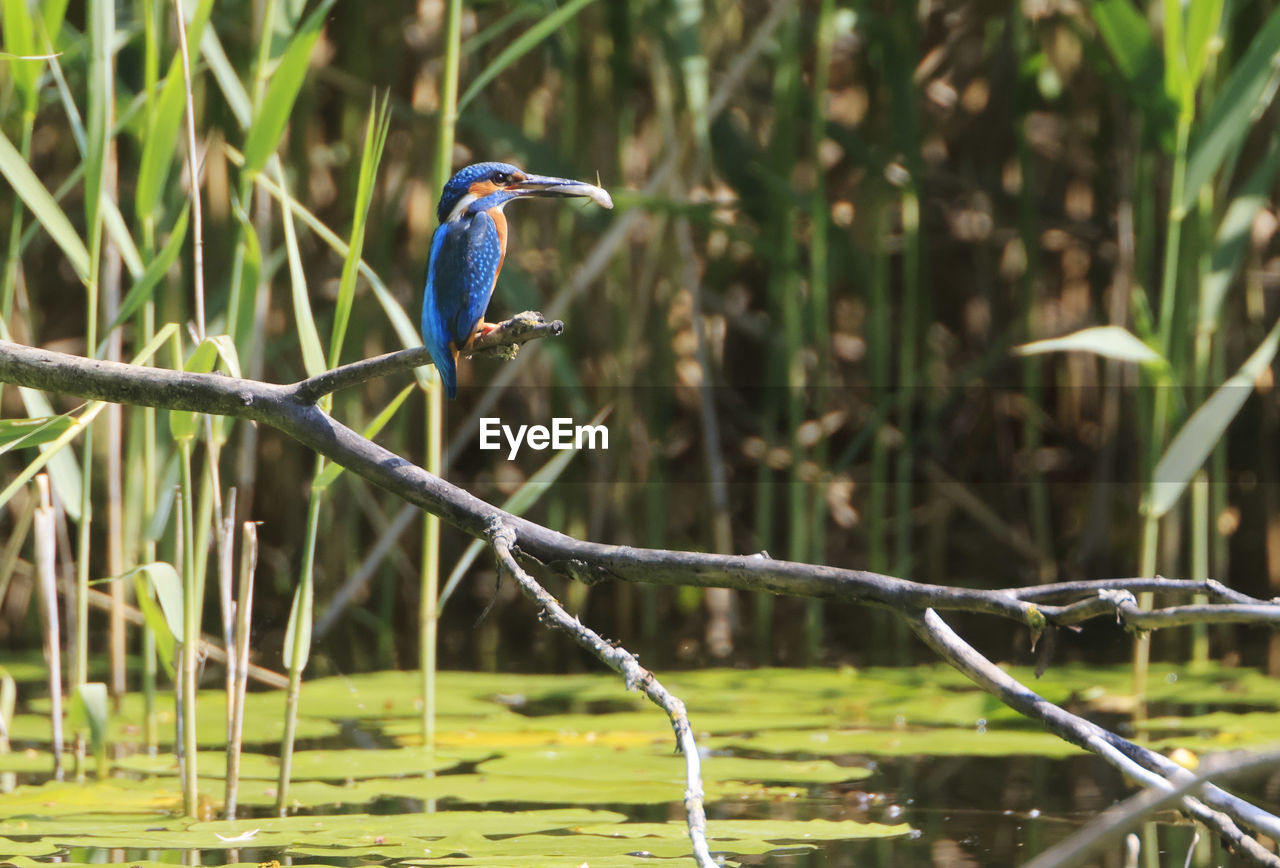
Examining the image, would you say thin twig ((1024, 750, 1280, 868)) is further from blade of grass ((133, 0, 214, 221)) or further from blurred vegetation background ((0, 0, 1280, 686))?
blurred vegetation background ((0, 0, 1280, 686))

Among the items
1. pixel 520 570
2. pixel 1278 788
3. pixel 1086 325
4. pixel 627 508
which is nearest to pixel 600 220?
pixel 627 508

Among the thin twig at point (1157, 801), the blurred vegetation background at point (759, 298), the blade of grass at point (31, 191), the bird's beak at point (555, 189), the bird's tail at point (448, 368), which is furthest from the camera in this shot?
the blurred vegetation background at point (759, 298)

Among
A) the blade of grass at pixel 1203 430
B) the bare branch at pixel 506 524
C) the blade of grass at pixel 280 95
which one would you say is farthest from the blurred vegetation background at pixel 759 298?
the bare branch at pixel 506 524

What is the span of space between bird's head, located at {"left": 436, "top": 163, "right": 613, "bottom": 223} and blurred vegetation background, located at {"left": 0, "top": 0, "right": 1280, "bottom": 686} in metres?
1.52

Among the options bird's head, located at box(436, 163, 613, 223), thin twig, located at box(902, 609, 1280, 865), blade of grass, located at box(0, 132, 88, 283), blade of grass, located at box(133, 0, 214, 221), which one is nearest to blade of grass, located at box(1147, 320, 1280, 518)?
bird's head, located at box(436, 163, 613, 223)

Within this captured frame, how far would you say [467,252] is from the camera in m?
1.75

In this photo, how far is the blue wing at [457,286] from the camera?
1650 mm

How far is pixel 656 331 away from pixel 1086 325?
147 cm

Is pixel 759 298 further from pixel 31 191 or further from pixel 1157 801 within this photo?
pixel 1157 801

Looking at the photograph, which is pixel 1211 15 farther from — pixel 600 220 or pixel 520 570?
pixel 520 570

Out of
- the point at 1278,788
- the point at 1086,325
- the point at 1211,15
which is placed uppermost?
the point at 1211,15

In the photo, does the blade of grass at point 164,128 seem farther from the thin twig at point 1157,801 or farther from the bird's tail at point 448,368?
the thin twig at point 1157,801

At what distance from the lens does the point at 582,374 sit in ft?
15.1

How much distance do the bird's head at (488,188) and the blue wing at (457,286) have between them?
36 mm
